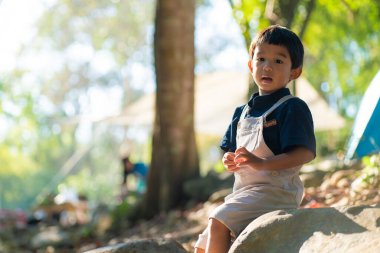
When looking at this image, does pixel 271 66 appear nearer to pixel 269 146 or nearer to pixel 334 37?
pixel 269 146

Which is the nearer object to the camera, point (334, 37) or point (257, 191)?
point (257, 191)

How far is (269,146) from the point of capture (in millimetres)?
3521

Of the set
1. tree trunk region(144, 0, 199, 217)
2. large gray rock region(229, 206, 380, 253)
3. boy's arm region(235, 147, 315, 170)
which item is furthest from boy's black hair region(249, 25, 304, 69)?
tree trunk region(144, 0, 199, 217)

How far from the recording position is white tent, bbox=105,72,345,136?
46.0ft

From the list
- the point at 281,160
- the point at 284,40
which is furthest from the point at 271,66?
the point at 281,160

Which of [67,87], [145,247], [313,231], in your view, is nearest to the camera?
[313,231]

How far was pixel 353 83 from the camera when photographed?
28906 millimetres

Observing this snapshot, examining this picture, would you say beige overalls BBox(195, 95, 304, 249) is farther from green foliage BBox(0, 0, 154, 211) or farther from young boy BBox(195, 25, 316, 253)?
green foliage BBox(0, 0, 154, 211)

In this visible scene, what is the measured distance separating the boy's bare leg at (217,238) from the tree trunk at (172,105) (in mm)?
6885

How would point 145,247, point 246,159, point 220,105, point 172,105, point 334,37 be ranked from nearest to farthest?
point 246,159 → point 145,247 → point 172,105 → point 220,105 → point 334,37

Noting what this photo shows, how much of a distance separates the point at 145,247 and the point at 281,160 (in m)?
1.14

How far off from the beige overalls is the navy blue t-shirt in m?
0.03

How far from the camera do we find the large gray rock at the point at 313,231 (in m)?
3.05

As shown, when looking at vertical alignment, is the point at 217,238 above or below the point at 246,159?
below
